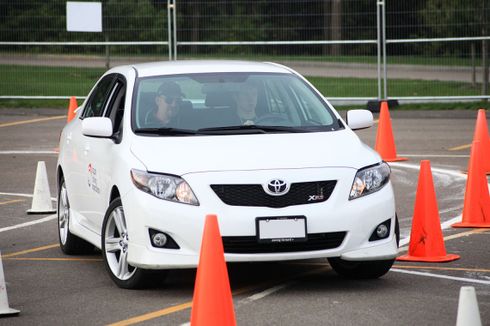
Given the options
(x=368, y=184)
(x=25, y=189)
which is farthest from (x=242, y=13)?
(x=368, y=184)

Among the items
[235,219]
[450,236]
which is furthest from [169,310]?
[450,236]

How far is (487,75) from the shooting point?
81.5 ft

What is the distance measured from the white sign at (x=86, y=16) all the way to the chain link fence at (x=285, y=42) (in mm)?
346

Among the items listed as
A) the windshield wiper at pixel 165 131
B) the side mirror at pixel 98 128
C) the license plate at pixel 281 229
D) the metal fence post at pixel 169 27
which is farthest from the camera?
the metal fence post at pixel 169 27

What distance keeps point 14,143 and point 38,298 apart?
12.0 meters

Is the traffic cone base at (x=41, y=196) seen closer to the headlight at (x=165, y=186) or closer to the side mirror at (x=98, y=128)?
the side mirror at (x=98, y=128)

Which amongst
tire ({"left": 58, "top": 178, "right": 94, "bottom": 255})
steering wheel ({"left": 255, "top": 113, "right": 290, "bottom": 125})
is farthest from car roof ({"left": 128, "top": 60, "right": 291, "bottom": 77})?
tire ({"left": 58, "top": 178, "right": 94, "bottom": 255})

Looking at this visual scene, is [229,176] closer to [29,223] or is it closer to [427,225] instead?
[427,225]

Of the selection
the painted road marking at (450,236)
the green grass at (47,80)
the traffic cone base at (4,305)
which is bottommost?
the painted road marking at (450,236)

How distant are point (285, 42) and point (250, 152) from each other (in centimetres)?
1772

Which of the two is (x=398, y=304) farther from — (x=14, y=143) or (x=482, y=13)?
(x=482, y=13)

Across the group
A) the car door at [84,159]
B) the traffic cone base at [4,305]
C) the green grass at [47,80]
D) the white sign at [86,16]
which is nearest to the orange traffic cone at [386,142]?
the car door at [84,159]

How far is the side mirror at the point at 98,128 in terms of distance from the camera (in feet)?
29.8

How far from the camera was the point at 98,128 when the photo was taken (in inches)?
358
